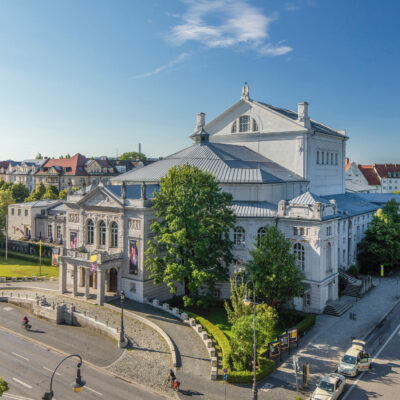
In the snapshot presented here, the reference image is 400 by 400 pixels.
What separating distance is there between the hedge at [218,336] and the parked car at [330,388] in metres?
7.51

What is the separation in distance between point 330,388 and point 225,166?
3435 centimetres

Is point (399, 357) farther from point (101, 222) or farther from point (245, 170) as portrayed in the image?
point (101, 222)

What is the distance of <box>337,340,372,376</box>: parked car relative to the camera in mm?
32656

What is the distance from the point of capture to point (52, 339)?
133 feet

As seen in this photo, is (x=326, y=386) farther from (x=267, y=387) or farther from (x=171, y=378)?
(x=171, y=378)

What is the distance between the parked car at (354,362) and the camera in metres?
32.7

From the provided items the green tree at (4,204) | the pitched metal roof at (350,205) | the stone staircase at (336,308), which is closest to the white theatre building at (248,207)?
the pitched metal roof at (350,205)

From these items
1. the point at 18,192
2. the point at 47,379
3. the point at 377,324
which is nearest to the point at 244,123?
the point at 377,324

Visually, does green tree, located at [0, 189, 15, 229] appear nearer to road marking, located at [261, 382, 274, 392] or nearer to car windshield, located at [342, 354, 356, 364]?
road marking, located at [261, 382, 274, 392]

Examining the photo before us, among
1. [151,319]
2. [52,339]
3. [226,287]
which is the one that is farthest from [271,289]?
[52,339]

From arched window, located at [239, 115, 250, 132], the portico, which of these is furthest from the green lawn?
arched window, located at [239, 115, 250, 132]

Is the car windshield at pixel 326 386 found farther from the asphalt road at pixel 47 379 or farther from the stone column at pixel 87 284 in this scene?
the stone column at pixel 87 284

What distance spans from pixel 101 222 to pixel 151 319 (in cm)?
1565

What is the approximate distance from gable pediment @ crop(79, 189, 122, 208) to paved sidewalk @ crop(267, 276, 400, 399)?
27.4m
